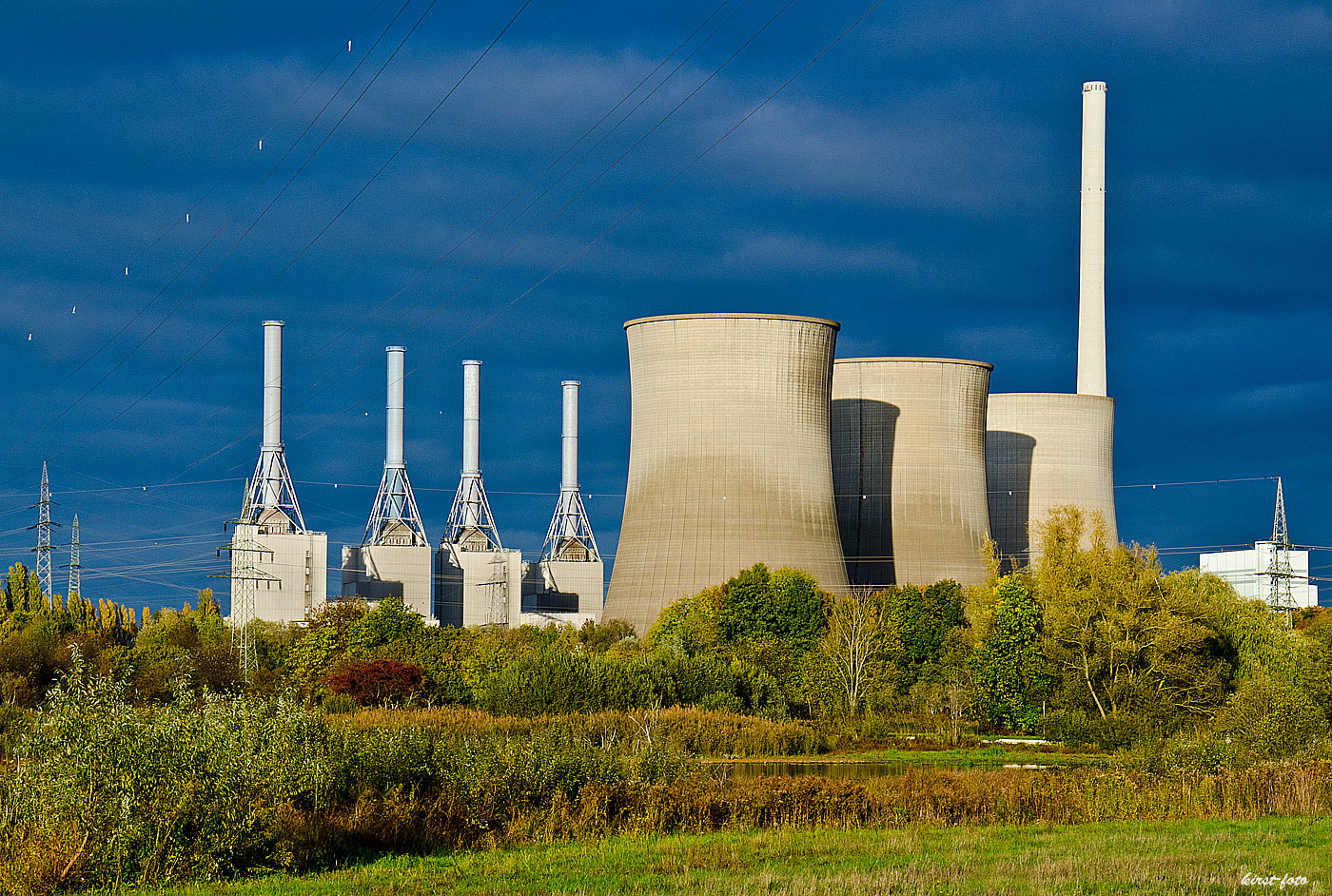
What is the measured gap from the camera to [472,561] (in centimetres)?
6881

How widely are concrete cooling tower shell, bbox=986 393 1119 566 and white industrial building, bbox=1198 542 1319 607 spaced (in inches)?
902

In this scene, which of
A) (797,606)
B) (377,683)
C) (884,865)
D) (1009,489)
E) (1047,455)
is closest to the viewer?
(884,865)

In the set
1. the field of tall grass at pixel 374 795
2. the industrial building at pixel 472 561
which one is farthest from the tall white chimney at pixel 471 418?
the field of tall grass at pixel 374 795

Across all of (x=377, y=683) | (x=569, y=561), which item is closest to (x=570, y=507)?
(x=569, y=561)

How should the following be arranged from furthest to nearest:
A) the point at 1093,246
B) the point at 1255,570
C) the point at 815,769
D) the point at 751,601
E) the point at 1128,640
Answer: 1. the point at 1255,570
2. the point at 1093,246
3. the point at 751,601
4. the point at 1128,640
5. the point at 815,769

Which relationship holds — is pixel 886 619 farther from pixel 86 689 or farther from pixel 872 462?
pixel 86 689

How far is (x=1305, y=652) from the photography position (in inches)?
1131

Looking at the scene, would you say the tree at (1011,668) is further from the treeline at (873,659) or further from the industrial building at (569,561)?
the industrial building at (569,561)

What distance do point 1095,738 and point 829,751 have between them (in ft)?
17.0

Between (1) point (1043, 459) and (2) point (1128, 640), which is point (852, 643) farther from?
(1) point (1043, 459)

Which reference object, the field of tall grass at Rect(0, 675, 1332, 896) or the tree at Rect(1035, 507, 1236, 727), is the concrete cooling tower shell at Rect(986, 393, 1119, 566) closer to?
the tree at Rect(1035, 507, 1236, 727)

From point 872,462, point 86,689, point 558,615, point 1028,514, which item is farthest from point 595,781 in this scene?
point 558,615

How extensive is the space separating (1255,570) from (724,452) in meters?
48.8

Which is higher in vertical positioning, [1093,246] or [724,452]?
[1093,246]
